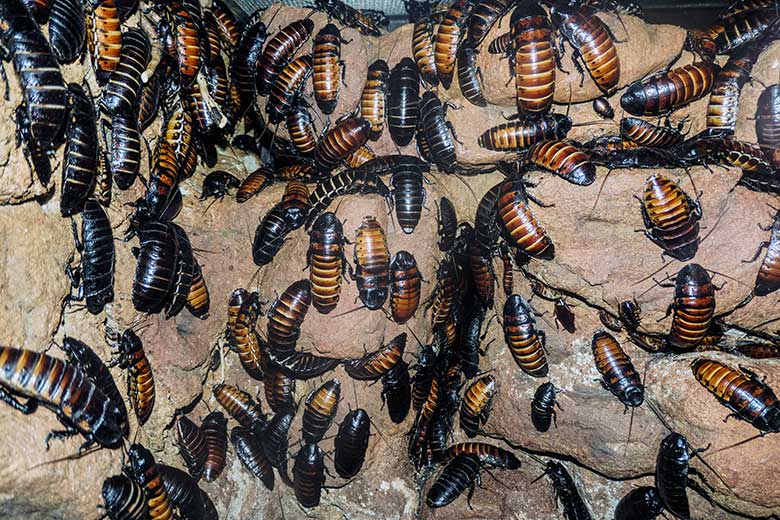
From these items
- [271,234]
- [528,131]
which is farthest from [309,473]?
[528,131]

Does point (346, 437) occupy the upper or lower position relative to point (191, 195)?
lower

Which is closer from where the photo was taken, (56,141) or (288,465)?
(56,141)

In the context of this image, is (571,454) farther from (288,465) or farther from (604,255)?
(288,465)

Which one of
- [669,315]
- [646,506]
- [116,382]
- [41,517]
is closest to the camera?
[41,517]

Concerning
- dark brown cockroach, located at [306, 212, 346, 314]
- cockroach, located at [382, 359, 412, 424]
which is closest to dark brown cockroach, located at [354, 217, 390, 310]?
dark brown cockroach, located at [306, 212, 346, 314]

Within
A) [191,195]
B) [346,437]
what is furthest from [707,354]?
[191,195]

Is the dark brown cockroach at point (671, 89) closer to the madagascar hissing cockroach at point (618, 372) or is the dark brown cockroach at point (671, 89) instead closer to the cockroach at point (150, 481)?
the madagascar hissing cockroach at point (618, 372)
